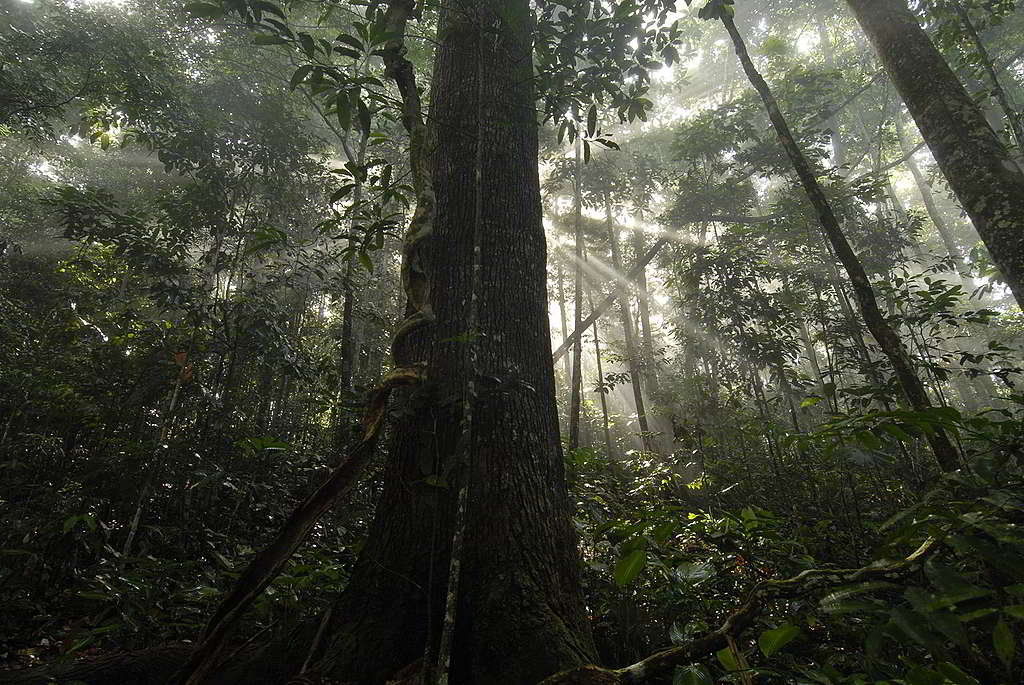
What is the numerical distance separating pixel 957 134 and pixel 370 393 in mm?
4254

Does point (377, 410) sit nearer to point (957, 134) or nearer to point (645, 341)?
point (957, 134)

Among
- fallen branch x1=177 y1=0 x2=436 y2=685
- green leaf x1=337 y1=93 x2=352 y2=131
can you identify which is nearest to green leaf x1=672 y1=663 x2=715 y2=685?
fallen branch x1=177 y1=0 x2=436 y2=685

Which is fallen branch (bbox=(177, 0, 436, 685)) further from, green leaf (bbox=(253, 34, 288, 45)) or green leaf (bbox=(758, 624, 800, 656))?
green leaf (bbox=(758, 624, 800, 656))

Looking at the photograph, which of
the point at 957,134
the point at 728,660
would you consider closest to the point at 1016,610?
the point at 728,660

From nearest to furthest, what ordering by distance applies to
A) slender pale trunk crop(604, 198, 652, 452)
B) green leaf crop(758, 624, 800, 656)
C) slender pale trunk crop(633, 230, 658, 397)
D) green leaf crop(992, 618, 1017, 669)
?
green leaf crop(992, 618, 1017, 669) < green leaf crop(758, 624, 800, 656) < slender pale trunk crop(604, 198, 652, 452) < slender pale trunk crop(633, 230, 658, 397)

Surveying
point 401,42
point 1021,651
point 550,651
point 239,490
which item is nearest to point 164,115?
point 239,490

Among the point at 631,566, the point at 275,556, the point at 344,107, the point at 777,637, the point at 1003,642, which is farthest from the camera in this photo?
the point at 344,107

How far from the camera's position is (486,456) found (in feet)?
7.20

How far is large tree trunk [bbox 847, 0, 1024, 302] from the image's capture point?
3127mm

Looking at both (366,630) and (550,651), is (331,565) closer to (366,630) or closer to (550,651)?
(366,630)

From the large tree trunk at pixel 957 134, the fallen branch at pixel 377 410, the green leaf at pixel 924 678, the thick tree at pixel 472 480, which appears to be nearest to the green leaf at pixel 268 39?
the fallen branch at pixel 377 410

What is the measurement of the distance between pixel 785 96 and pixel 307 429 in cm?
1147

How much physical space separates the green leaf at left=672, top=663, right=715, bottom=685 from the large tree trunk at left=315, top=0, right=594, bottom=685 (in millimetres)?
731

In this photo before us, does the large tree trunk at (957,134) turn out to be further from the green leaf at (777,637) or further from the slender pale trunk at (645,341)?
the slender pale trunk at (645,341)
